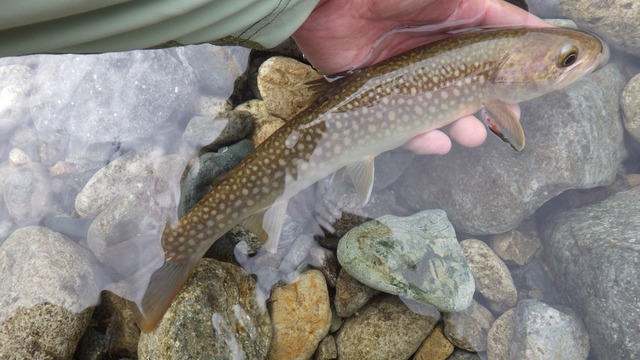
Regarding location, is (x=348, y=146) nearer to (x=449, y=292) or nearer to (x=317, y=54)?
(x=317, y=54)

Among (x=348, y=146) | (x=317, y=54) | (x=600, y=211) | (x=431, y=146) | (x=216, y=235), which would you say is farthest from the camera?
(x=600, y=211)

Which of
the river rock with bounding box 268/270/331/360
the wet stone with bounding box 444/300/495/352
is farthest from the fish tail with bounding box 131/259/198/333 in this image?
the wet stone with bounding box 444/300/495/352

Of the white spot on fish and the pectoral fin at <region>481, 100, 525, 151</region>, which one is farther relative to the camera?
the pectoral fin at <region>481, 100, 525, 151</region>

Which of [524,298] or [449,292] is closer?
[449,292]

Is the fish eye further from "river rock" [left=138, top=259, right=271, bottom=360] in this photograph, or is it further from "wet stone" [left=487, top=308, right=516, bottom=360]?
"river rock" [left=138, top=259, right=271, bottom=360]

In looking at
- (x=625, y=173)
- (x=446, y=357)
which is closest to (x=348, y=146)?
(x=446, y=357)

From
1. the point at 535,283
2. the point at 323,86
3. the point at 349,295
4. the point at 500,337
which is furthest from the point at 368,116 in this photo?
the point at 535,283
